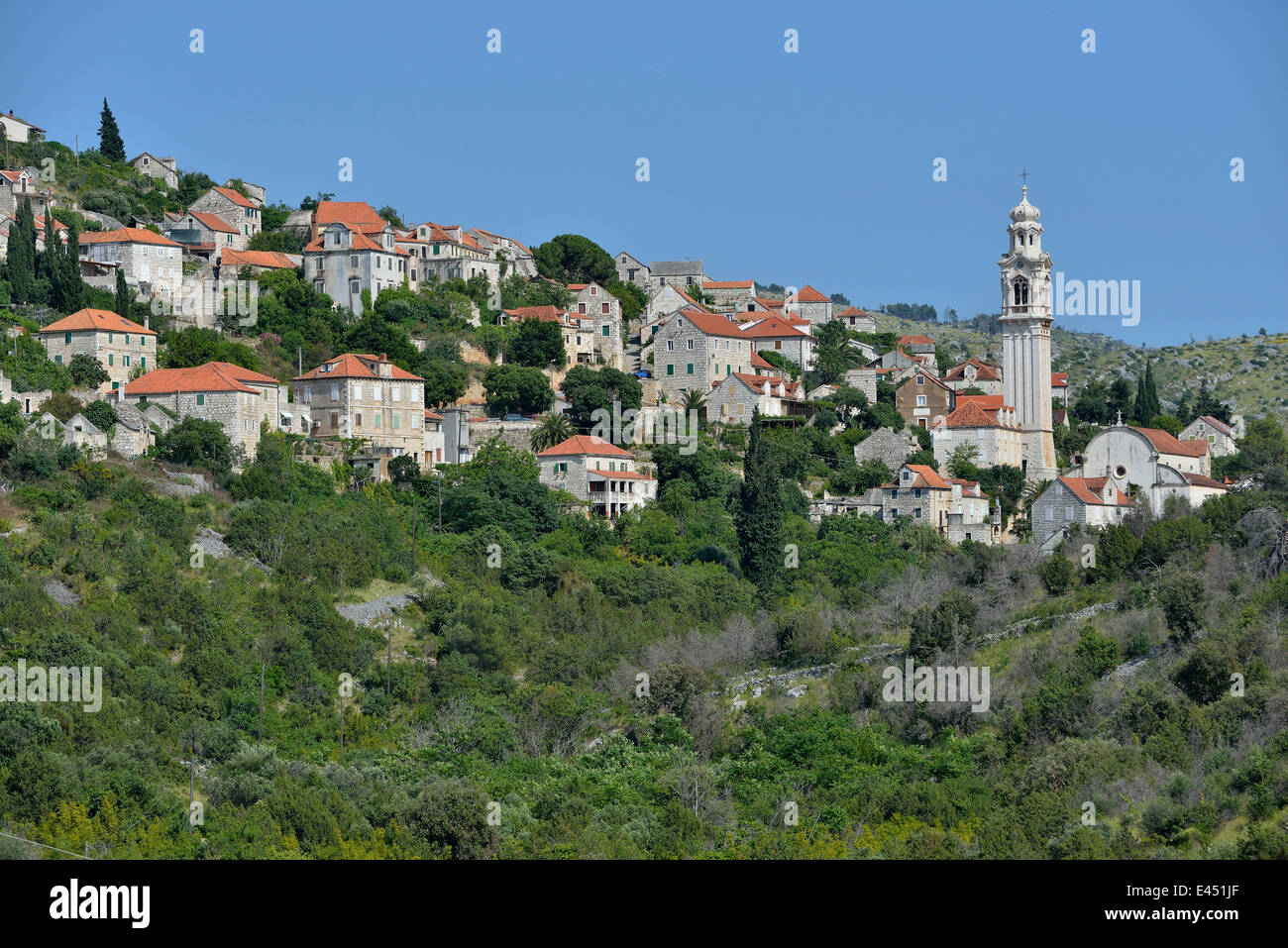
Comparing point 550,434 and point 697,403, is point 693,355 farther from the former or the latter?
point 550,434

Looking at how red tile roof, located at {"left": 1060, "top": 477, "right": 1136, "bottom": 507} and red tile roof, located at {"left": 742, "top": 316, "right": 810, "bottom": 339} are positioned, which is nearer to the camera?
red tile roof, located at {"left": 1060, "top": 477, "right": 1136, "bottom": 507}

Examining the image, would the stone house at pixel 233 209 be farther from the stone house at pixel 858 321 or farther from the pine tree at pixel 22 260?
the stone house at pixel 858 321

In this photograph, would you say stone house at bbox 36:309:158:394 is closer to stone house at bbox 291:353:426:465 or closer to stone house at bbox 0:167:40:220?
stone house at bbox 291:353:426:465

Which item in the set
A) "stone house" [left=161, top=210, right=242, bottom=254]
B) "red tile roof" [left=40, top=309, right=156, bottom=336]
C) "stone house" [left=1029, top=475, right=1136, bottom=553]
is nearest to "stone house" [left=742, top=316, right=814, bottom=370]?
"stone house" [left=1029, top=475, right=1136, bottom=553]

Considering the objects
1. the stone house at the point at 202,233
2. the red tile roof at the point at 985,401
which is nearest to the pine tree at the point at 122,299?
the stone house at the point at 202,233

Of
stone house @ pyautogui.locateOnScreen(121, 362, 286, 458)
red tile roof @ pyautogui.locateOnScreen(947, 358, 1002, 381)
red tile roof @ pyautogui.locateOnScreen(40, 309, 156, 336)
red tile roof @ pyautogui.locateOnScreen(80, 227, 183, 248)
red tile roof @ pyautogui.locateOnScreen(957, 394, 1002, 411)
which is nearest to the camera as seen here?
stone house @ pyautogui.locateOnScreen(121, 362, 286, 458)
